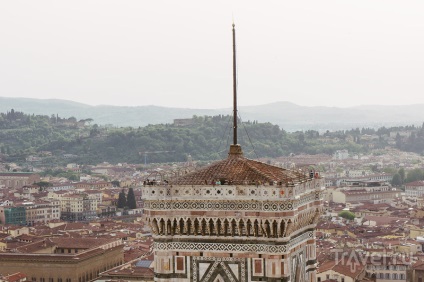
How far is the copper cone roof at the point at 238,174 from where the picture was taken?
11.9m

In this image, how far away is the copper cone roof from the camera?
11867 mm

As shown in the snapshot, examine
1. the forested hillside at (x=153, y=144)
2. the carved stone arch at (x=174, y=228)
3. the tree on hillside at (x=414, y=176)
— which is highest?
the carved stone arch at (x=174, y=228)

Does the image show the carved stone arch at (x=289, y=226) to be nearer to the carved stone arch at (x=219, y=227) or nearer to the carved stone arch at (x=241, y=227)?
the carved stone arch at (x=241, y=227)

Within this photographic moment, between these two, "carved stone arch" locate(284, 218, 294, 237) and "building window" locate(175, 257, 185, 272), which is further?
"building window" locate(175, 257, 185, 272)

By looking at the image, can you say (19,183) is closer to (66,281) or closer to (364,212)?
(364,212)

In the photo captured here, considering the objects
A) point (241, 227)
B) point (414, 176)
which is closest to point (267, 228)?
point (241, 227)

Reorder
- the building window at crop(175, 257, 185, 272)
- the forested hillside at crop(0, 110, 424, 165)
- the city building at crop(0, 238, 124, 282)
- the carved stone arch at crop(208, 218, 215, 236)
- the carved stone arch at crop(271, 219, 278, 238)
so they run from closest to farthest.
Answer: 1. the carved stone arch at crop(271, 219, 278, 238)
2. the carved stone arch at crop(208, 218, 215, 236)
3. the building window at crop(175, 257, 185, 272)
4. the city building at crop(0, 238, 124, 282)
5. the forested hillside at crop(0, 110, 424, 165)

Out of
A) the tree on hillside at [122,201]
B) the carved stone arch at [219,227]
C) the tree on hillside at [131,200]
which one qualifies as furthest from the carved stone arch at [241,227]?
the tree on hillside at [122,201]

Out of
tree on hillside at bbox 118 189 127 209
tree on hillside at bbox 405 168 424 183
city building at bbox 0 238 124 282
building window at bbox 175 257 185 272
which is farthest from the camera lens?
tree on hillside at bbox 405 168 424 183

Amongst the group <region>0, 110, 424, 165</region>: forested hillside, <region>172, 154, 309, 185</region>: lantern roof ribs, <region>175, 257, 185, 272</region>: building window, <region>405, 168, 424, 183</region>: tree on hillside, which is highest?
<region>172, 154, 309, 185</region>: lantern roof ribs

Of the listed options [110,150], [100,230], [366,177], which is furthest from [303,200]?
[110,150]

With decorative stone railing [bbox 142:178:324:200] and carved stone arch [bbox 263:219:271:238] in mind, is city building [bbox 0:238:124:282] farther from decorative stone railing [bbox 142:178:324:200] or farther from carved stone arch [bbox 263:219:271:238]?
carved stone arch [bbox 263:219:271:238]

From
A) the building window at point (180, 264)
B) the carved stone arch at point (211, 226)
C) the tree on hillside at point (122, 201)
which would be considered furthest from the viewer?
the tree on hillside at point (122, 201)

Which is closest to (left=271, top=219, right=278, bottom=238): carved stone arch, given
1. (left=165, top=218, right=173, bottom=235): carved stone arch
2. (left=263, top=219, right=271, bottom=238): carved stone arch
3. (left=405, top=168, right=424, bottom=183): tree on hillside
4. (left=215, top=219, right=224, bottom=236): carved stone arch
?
(left=263, top=219, right=271, bottom=238): carved stone arch
